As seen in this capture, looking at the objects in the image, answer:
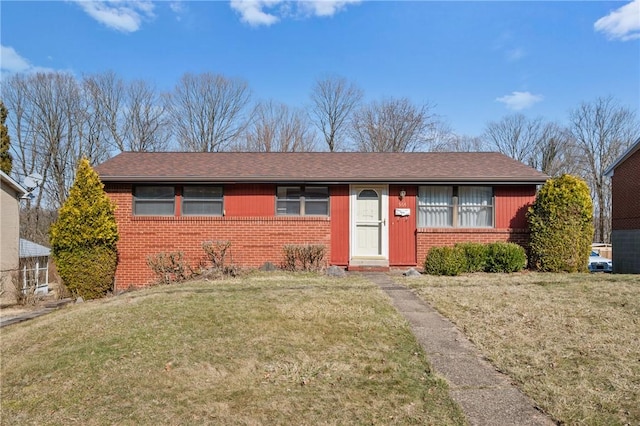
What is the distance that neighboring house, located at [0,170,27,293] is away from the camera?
14.0 metres

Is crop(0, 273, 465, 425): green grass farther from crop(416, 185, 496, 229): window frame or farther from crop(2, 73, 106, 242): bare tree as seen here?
crop(2, 73, 106, 242): bare tree

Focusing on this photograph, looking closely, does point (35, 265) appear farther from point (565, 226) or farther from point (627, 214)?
point (627, 214)

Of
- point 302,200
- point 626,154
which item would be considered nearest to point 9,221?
point 302,200

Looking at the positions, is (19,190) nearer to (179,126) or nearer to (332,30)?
(332,30)

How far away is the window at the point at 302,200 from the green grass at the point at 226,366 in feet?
15.6

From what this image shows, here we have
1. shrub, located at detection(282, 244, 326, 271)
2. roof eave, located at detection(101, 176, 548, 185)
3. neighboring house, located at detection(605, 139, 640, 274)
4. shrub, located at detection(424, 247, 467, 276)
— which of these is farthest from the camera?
neighboring house, located at detection(605, 139, 640, 274)

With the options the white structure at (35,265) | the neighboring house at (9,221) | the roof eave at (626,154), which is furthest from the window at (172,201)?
the roof eave at (626,154)

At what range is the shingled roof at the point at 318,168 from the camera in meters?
11.3

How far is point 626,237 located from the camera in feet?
45.6

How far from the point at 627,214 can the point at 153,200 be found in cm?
1586

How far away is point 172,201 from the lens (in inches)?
458

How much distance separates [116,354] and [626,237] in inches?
624

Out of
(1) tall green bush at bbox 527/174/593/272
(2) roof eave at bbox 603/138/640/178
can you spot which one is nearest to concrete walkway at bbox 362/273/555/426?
(1) tall green bush at bbox 527/174/593/272

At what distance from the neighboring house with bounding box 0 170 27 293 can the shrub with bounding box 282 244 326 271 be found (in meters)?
9.80
